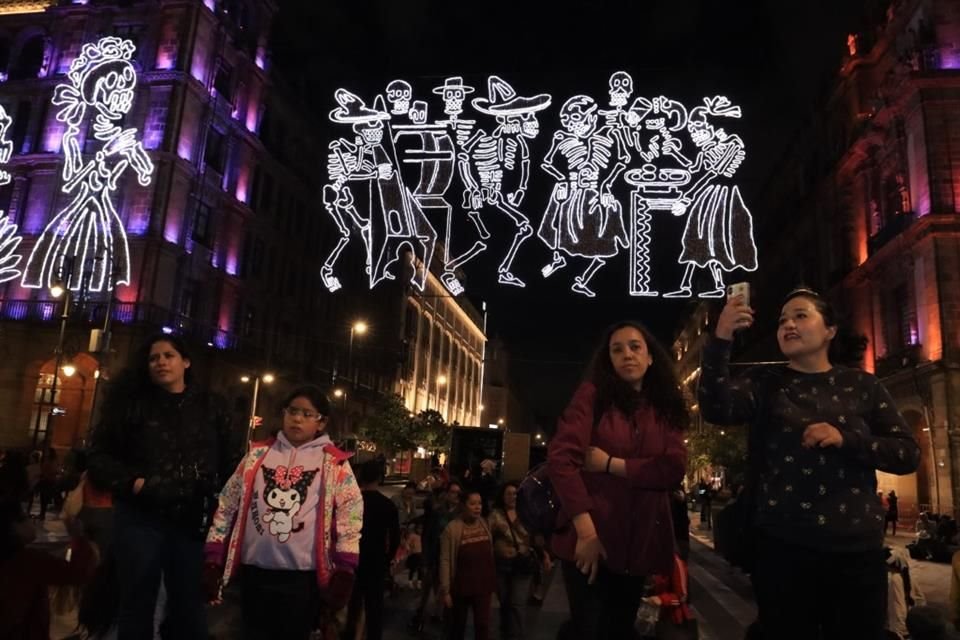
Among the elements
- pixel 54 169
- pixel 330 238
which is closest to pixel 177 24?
pixel 54 169

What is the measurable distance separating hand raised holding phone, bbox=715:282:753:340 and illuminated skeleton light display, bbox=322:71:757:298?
329 inches

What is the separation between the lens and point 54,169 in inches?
1229

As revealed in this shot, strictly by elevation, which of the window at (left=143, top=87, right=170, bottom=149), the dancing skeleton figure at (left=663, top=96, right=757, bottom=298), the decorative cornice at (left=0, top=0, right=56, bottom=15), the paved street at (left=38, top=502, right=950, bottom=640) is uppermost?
the decorative cornice at (left=0, top=0, right=56, bottom=15)

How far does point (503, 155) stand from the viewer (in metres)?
12.3

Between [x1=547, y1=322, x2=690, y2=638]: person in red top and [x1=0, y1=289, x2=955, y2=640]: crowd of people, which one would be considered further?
[x1=547, y1=322, x2=690, y2=638]: person in red top

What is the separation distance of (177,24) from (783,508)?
117 ft

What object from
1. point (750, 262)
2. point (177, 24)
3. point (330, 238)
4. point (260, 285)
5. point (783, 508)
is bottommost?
point (783, 508)

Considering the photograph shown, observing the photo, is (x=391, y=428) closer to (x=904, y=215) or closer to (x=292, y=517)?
(x=904, y=215)

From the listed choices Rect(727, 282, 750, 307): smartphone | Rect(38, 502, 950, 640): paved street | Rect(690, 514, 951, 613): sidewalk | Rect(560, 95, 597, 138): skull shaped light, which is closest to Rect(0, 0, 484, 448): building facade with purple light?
Rect(38, 502, 950, 640): paved street

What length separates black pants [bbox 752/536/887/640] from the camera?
9.00 ft

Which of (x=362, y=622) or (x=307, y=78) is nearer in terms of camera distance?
(x=362, y=622)

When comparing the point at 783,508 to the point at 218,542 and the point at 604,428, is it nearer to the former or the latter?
the point at 604,428

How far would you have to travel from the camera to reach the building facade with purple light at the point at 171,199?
29188mm

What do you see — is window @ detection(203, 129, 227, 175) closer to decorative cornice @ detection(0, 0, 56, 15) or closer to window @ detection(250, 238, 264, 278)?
window @ detection(250, 238, 264, 278)
